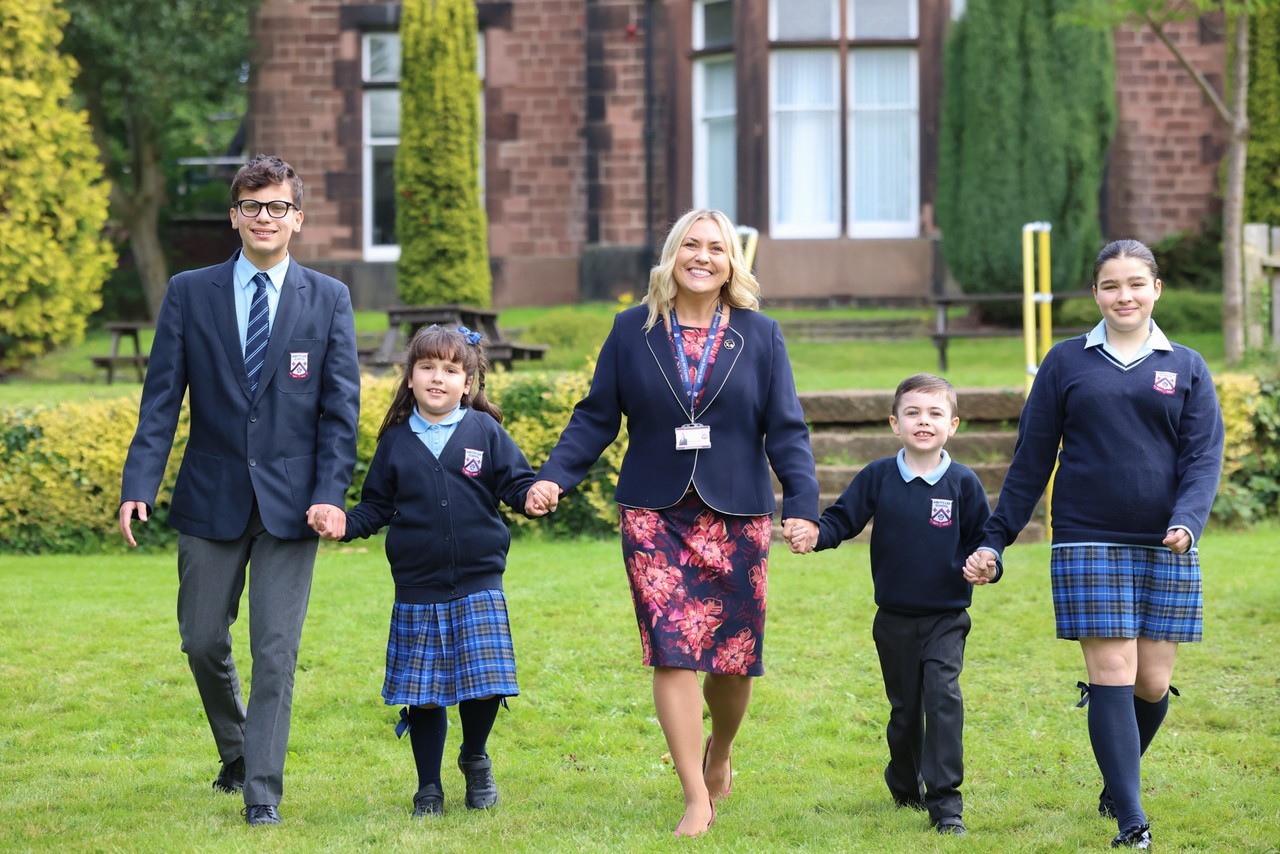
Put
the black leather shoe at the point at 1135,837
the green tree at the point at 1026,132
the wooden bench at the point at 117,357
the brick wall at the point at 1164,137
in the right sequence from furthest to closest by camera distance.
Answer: the brick wall at the point at 1164,137, the green tree at the point at 1026,132, the wooden bench at the point at 117,357, the black leather shoe at the point at 1135,837

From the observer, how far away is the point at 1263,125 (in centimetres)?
1470

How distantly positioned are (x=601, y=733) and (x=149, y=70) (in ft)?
48.8

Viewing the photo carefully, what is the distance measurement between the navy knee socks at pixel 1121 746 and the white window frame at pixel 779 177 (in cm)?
1316

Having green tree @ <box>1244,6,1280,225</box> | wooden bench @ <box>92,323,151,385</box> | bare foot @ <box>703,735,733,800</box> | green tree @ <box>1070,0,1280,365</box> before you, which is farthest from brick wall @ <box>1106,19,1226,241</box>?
bare foot @ <box>703,735,733,800</box>

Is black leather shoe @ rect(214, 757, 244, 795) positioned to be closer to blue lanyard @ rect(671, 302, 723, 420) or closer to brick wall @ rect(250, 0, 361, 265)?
blue lanyard @ rect(671, 302, 723, 420)

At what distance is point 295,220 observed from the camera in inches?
191

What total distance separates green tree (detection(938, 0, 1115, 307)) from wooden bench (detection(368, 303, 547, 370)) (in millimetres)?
4864

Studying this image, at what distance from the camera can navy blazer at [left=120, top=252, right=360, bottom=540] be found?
4715 millimetres

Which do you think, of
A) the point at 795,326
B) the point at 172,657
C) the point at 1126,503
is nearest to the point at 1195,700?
the point at 1126,503

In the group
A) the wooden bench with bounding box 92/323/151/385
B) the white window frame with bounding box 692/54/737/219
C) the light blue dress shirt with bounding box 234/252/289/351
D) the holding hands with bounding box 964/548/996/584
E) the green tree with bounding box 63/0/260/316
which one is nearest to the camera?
the holding hands with bounding box 964/548/996/584

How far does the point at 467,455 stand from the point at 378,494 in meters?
0.31

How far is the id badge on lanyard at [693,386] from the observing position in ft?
15.3

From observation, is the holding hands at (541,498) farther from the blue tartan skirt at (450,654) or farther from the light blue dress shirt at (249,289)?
the light blue dress shirt at (249,289)

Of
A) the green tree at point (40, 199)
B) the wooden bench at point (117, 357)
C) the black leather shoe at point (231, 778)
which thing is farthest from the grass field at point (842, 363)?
the black leather shoe at point (231, 778)
